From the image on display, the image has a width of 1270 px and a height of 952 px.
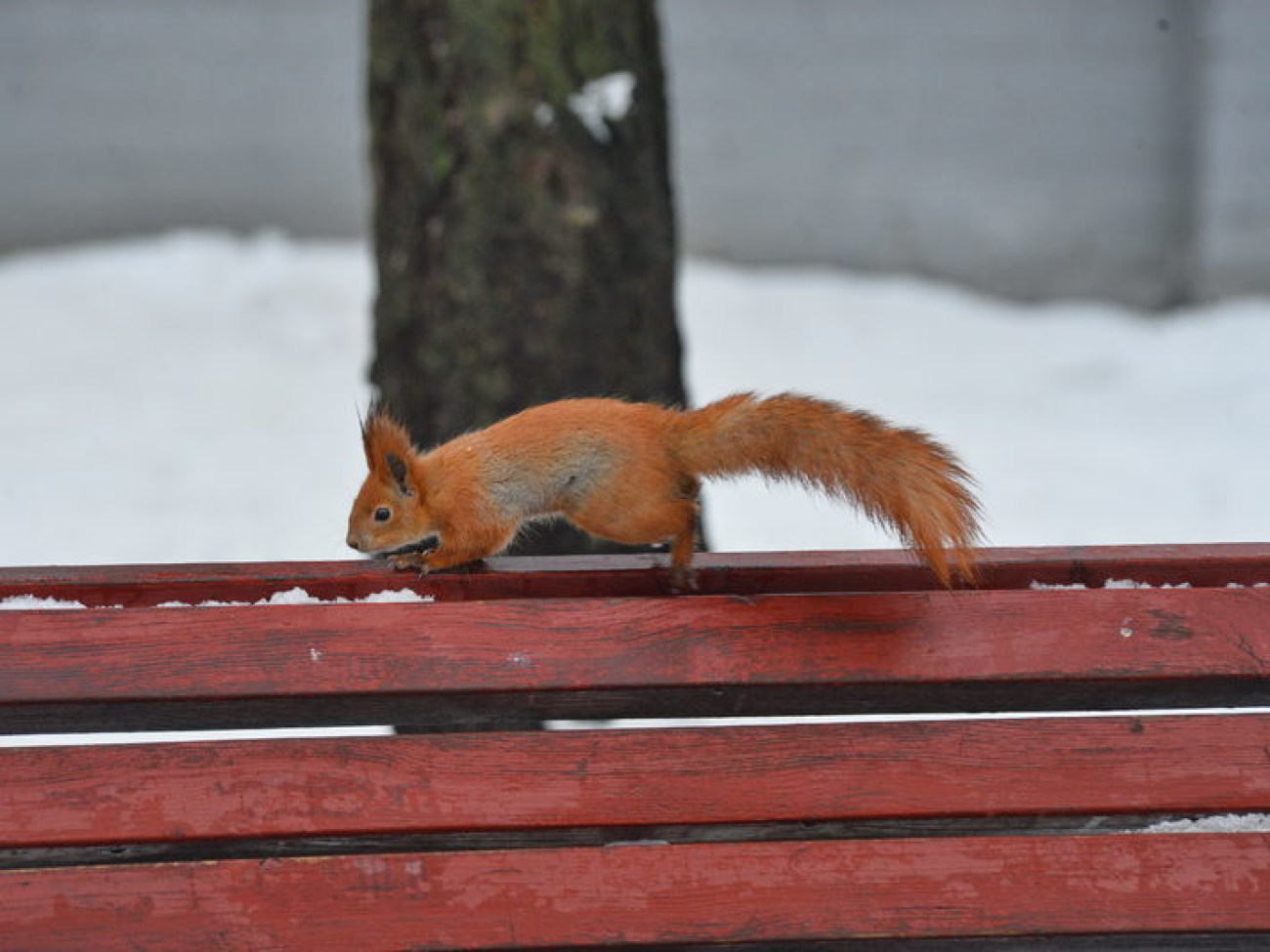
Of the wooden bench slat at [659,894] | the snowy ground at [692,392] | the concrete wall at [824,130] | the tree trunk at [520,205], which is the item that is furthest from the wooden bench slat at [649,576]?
the concrete wall at [824,130]

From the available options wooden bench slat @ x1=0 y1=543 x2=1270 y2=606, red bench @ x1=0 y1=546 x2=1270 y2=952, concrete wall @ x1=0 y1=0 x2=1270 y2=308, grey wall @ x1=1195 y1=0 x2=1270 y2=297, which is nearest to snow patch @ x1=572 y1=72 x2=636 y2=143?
wooden bench slat @ x1=0 y1=543 x2=1270 y2=606

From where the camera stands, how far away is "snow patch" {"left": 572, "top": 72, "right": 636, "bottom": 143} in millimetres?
3369

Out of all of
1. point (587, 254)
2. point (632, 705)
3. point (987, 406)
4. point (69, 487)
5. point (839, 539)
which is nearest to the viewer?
point (632, 705)

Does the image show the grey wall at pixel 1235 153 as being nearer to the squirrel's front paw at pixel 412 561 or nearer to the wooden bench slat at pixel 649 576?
the wooden bench slat at pixel 649 576

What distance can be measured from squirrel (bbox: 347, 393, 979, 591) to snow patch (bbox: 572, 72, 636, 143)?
1172 mm

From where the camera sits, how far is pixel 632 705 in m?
1.81

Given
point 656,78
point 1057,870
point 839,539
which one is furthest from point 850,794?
point 839,539

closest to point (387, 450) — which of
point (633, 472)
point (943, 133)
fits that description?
point (633, 472)

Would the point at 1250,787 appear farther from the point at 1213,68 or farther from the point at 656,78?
the point at 1213,68

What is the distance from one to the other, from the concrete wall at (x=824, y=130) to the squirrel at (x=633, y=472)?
425 cm

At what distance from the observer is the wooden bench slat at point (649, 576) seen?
1.95m

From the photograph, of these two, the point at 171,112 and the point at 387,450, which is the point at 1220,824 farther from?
the point at 171,112

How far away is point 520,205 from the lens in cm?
336

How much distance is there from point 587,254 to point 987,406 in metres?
2.73
